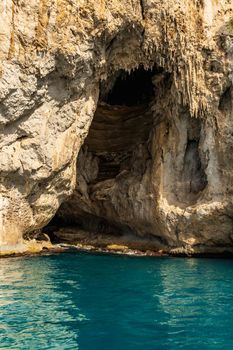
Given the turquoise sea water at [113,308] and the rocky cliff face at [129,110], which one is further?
the rocky cliff face at [129,110]

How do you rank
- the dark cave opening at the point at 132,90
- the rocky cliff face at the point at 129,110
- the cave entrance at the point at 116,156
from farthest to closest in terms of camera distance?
the dark cave opening at the point at 132,90 < the cave entrance at the point at 116,156 < the rocky cliff face at the point at 129,110

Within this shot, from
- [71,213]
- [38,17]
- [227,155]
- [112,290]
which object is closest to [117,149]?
[71,213]

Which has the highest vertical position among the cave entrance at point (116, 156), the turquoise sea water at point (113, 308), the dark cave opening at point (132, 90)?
the dark cave opening at point (132, 90)

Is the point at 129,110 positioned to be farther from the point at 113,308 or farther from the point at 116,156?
the point at 113,308

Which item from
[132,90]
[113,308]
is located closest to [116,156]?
[132,90]

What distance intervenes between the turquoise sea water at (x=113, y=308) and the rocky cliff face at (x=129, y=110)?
790 cm

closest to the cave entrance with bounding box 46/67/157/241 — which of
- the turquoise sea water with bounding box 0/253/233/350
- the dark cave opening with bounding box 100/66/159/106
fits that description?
the dark cave opening with bounding box 100/66/159/106

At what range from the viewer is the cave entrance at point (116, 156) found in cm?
3603

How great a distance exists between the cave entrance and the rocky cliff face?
0.41 feet

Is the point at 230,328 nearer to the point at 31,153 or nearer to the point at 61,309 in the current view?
the point at 61,309

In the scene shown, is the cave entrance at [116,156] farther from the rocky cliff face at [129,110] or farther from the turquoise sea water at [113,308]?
the turquoise sea water at [113,308]

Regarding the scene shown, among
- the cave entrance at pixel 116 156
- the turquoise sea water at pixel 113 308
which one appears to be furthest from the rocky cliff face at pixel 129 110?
the turquoise sea water at pixel 113 308

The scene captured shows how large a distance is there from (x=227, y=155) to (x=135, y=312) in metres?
19.3

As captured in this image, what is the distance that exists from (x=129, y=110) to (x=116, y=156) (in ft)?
14.5
